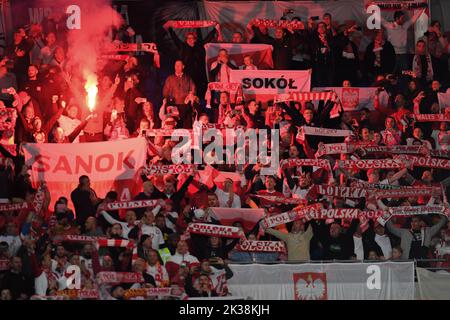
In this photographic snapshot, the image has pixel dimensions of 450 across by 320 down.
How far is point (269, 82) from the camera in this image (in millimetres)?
20969

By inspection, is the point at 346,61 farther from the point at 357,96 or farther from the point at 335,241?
the point at 335,241

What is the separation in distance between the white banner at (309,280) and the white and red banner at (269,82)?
17.3ft

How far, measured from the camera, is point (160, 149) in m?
18.9

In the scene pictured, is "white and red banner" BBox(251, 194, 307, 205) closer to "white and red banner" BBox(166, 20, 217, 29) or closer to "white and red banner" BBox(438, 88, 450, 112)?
"white and red banner" BBox(438, 88, 450, 112)

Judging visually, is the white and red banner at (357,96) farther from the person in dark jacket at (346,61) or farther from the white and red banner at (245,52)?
the white and red banner at (245,52)

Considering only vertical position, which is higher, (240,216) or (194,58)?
(194,58)

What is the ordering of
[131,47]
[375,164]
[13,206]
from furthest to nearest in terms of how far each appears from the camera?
[131,47]
[375,164]
[13,206]

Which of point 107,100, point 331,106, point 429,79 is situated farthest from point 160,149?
point 429,79

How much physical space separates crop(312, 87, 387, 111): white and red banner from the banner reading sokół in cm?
418

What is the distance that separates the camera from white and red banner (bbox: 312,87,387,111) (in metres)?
20.9

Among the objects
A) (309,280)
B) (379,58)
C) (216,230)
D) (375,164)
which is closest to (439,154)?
(375,164)

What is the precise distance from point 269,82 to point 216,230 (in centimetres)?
454

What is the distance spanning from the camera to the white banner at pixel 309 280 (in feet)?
53.5

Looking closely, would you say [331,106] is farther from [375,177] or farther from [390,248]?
[390,248]
